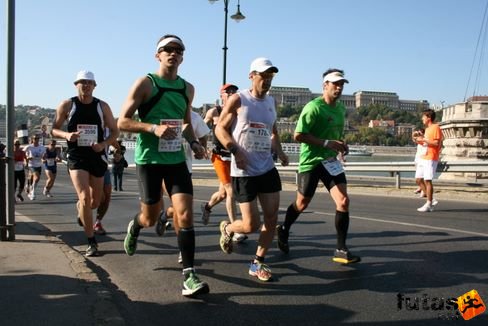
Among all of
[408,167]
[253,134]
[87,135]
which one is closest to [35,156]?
[87,135]

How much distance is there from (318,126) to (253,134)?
3.98 ft

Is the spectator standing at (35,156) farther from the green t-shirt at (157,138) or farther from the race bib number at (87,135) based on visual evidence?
the green t-shirt at (157,138)

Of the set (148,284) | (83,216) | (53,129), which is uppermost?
(53,129)

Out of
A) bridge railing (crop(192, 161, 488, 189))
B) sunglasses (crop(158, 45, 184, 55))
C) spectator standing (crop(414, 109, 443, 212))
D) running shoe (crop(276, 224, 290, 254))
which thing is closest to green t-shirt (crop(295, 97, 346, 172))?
running shoe (crop(276, 224, 290, 254))

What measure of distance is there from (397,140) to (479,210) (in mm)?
148899

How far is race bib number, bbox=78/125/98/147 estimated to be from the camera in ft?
19.8

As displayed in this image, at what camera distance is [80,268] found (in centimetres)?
495

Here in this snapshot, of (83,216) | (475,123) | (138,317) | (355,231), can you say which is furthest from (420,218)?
(475,123)

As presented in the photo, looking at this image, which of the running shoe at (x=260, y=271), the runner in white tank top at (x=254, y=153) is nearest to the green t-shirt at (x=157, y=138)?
the runner in white tank top at (x=254, y=153)

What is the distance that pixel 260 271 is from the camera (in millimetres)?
4754

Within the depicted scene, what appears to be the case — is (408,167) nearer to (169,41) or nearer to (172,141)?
(172,141)

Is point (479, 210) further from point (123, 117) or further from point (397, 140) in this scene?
point (397, 140)

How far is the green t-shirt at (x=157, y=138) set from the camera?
4.58m

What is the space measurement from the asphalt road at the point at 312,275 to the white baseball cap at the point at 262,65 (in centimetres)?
190
